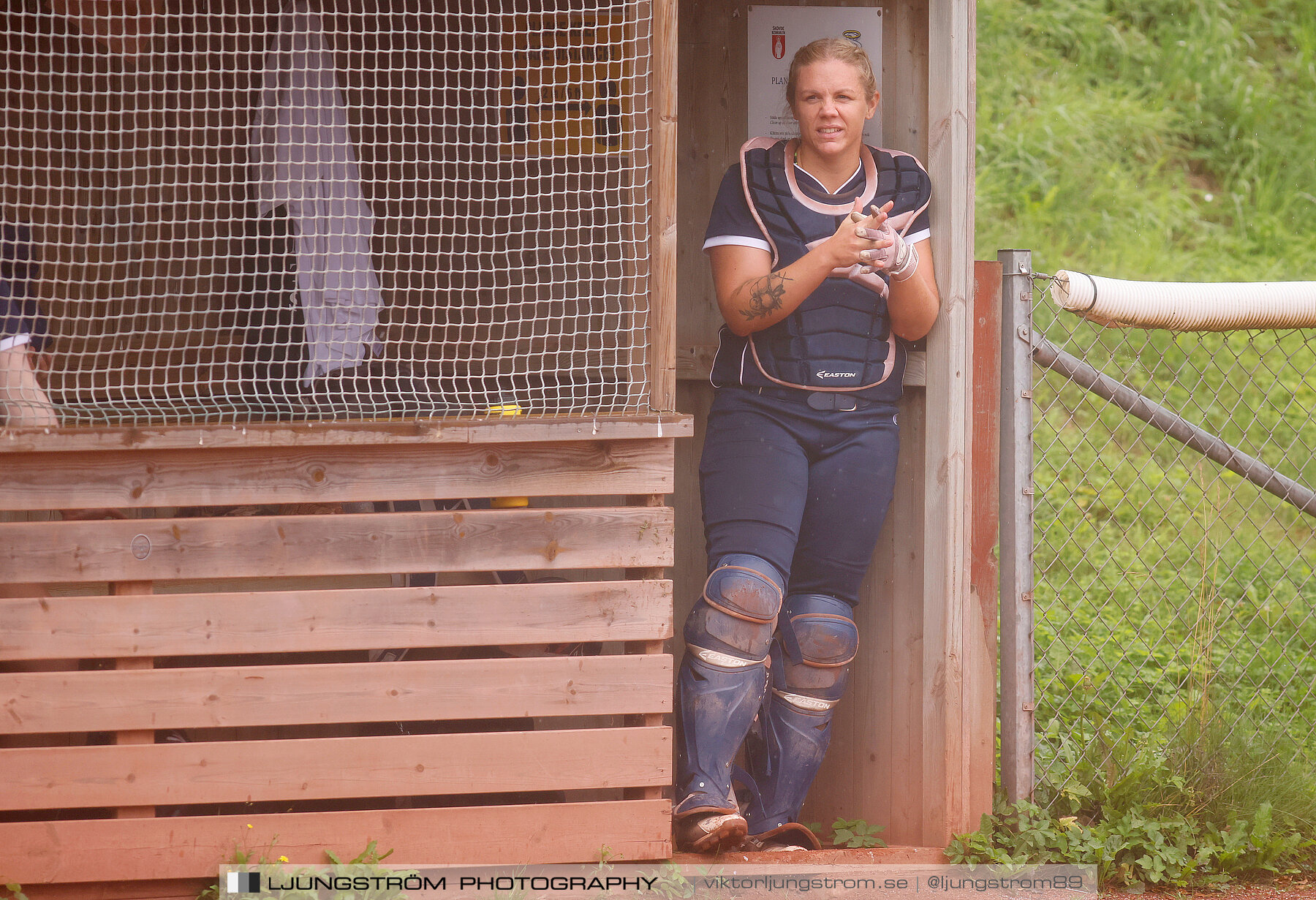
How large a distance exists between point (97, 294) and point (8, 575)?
1.84 m

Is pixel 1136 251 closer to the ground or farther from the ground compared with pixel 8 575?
farther from the ground

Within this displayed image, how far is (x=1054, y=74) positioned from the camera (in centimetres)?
840

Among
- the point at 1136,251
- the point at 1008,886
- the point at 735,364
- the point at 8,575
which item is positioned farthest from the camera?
the point at 1136,251

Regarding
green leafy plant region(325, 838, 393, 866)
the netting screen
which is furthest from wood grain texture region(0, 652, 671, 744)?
the netting screen

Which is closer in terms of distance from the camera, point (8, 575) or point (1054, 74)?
point (8, 575)

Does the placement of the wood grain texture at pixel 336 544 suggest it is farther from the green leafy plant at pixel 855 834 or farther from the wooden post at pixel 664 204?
the green leafy plant at pixel 855 834

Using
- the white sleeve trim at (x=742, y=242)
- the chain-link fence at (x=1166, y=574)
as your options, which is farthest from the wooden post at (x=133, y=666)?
the chain-link fence at (x=1166, y=574)

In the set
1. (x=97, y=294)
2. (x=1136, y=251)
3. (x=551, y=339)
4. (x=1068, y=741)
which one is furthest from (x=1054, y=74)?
(x=97, y=294)

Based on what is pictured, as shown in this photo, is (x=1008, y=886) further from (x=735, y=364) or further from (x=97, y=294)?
(x=97, y=294)

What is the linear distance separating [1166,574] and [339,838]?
13.5 feet

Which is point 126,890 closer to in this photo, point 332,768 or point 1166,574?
point 332,768

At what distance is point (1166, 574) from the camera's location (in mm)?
5262

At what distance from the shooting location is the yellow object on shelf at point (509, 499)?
114 inches

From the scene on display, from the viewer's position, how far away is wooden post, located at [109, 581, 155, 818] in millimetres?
2742
